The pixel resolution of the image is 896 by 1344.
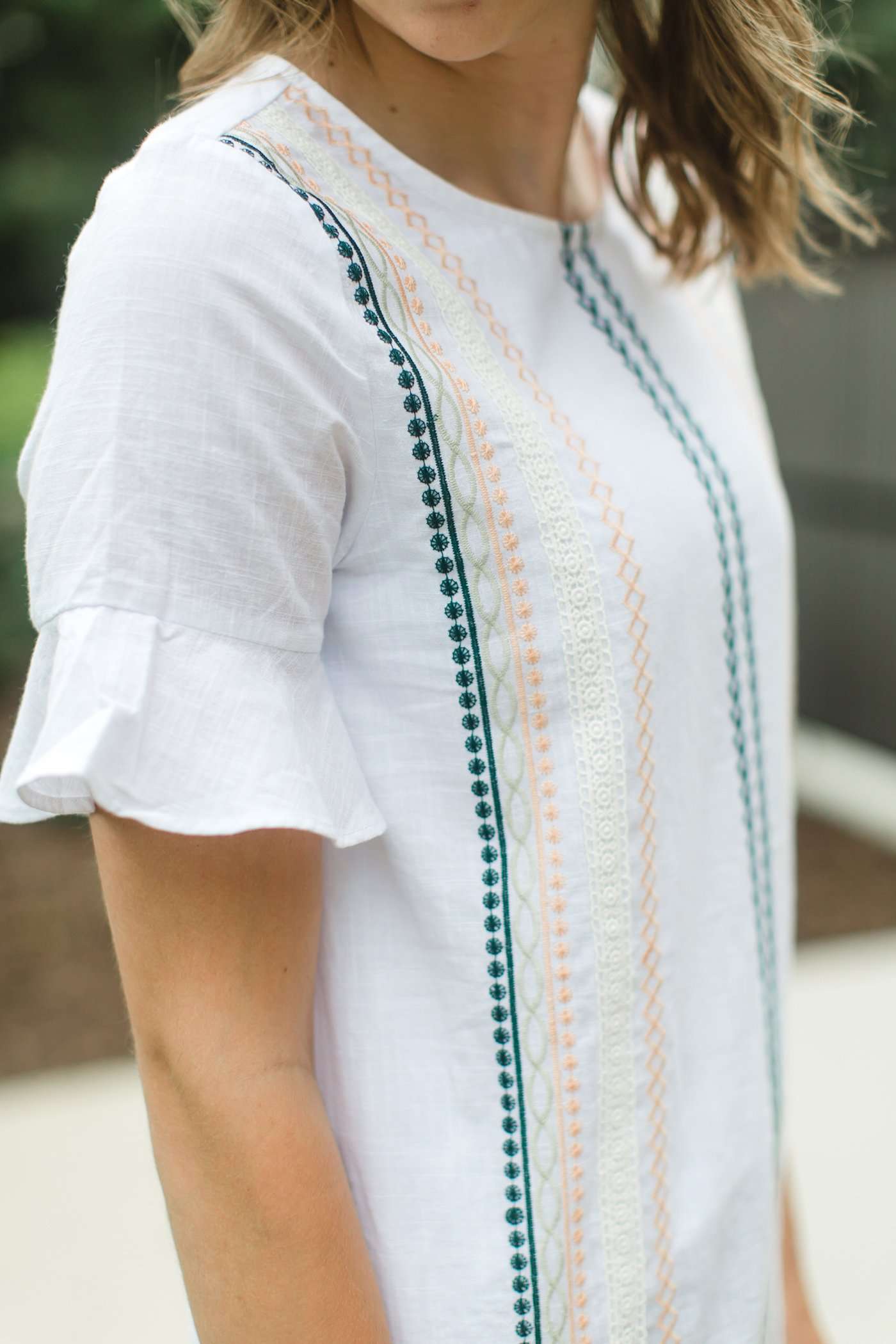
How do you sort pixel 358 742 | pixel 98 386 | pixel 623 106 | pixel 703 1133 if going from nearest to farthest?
pixel 98 386 → pixel 358 742 → pixel 703 1133 → pixel 623 106

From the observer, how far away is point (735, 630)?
0.94m

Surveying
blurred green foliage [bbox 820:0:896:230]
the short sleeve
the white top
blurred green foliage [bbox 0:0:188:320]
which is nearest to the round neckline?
the white top

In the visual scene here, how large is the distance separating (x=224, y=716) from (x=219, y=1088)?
0.62 ft

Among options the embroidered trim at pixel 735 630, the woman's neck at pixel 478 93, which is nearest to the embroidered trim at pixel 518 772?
the woman's neck at pixel 478 93

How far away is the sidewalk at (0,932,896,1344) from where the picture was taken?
252 centimetres

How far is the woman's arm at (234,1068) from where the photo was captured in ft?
2.23

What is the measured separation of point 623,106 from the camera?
112cm

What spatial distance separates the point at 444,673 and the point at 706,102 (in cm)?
62

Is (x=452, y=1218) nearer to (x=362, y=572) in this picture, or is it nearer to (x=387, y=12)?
(x=362, y=572)

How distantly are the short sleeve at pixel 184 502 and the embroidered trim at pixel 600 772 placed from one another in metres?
0.12

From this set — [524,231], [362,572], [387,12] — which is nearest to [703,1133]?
[362,572]

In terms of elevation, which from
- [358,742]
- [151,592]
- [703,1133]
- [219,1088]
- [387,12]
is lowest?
[703,1133]

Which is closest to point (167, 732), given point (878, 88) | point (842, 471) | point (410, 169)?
point (410, 169)

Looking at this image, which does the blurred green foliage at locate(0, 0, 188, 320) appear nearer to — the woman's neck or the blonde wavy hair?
the blonde wavy hair
